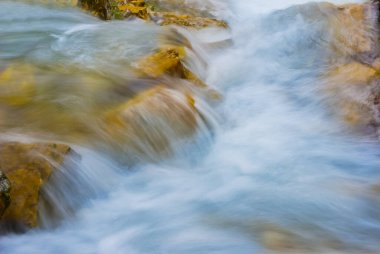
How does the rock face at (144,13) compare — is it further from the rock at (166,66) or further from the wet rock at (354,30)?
the rock at (166,66)

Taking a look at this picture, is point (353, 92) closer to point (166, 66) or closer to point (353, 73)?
point (353, 73)

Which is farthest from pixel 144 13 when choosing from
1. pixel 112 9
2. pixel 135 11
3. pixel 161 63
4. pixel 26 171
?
pixel 26 171

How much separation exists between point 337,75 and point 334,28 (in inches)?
60.6

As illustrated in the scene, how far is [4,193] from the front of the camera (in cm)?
409

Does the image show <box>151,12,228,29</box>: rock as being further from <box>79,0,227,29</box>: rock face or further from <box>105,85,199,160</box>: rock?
<box>105,85,199,160</box>: rock

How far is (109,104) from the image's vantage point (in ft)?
20.0

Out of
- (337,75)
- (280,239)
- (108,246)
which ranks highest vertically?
(337,75)

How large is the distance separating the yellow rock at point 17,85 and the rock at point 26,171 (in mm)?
1384

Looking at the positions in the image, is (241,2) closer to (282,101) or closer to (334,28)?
(334,28)

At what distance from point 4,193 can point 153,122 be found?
232cm

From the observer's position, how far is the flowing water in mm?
4504

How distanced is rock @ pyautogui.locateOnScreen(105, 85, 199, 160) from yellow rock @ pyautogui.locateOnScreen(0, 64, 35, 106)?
1060mm

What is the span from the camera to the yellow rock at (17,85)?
238 inches

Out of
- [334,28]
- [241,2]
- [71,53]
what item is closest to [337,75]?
[334,28]
